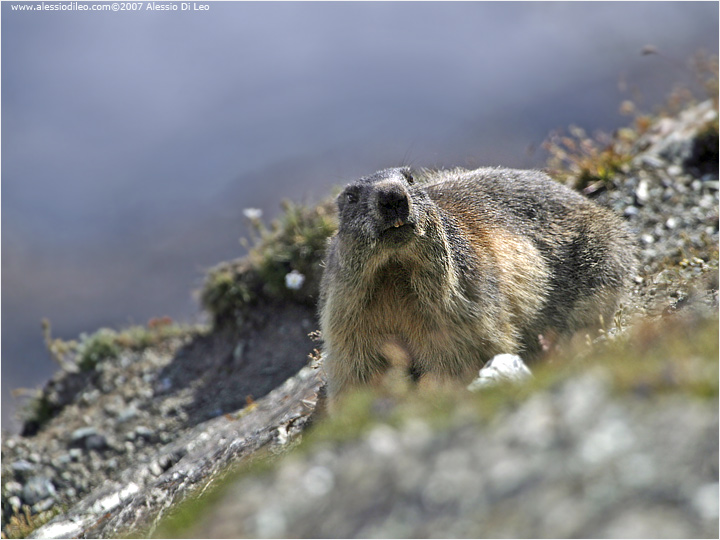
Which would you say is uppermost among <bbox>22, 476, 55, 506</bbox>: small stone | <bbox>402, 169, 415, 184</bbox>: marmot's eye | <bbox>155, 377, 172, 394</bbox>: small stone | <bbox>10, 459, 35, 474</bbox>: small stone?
<bbox>402, 169, 415, 184</bbox>: marmot's eye

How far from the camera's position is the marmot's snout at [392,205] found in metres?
6.20

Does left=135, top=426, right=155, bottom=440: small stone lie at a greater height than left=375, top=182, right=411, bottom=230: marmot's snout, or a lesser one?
lesser

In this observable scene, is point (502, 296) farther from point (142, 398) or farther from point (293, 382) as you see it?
point (142, 398)

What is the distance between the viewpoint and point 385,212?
6242 millimetres

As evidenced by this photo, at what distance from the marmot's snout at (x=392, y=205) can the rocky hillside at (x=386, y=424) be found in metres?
1.86

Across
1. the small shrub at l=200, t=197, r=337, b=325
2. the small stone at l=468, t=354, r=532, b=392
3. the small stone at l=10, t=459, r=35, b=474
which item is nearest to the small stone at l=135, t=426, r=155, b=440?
the small stone at l=10, t=459, r=35, b=474

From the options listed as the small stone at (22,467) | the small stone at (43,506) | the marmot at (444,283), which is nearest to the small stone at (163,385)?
the small stone at (22,467)

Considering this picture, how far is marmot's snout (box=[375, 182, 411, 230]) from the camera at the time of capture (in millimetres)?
6195

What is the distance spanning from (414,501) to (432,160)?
7204mm

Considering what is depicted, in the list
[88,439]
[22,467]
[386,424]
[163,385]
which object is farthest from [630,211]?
[22,467]

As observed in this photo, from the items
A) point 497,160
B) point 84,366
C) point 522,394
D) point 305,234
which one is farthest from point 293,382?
point 522,394

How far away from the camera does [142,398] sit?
39.8 feet

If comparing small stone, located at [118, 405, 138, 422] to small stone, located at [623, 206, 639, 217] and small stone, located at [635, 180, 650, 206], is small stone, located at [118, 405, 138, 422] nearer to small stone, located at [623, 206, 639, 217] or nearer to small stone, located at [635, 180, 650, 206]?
small stone, located at [623, 206, 639, 217]

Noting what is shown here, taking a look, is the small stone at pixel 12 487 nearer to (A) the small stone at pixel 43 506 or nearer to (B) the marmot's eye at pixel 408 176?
(A) the small stone at pixel 43 506
